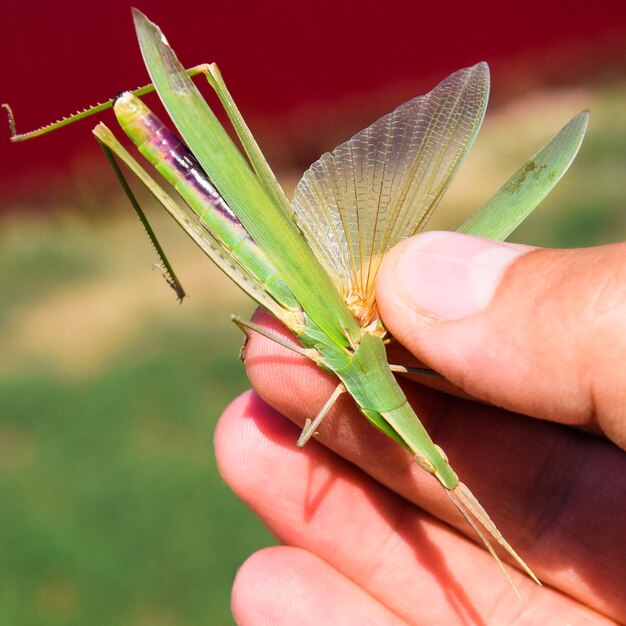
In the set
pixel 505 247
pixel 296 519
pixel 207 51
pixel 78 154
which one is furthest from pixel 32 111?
pixel 505 247

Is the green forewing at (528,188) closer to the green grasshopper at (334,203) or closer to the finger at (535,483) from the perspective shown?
the green grasshopper at (334,203)

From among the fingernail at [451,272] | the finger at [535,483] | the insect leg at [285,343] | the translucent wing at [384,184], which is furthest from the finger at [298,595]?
the fingernail at [451,272]

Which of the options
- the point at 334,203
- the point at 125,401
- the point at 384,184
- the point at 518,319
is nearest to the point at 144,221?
the point at 334,203

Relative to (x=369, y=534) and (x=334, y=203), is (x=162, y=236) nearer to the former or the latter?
(x=369, y=534)

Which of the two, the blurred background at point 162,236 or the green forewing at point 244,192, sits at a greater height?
the green forewing at point 244,192

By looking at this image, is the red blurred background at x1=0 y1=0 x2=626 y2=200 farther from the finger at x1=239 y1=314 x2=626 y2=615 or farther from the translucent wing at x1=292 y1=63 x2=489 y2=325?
the finger at x1=239 y1=314 x2=626 y2=615

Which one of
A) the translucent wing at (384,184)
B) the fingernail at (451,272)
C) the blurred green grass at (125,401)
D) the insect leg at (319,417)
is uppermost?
the translucent wing at (384,184)
